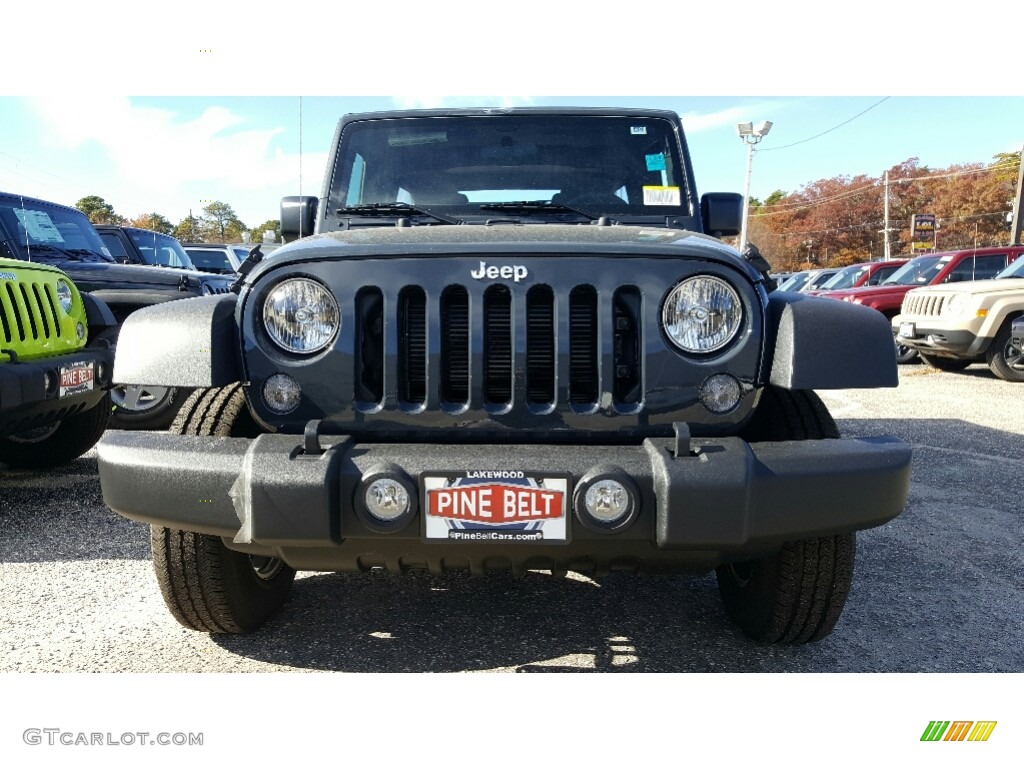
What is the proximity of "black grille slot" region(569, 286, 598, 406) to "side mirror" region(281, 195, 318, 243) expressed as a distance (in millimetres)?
1543

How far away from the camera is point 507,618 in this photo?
2734 mm

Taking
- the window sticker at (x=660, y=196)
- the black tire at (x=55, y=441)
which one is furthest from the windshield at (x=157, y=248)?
the window sticker at (x=660, y=196)

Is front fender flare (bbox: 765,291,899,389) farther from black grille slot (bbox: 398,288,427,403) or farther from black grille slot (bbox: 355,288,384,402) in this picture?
black grille slot (bbox: 355,288,384,402)

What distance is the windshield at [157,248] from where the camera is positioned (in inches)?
365

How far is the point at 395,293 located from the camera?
2043 mm

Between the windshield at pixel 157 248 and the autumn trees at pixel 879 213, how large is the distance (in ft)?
147

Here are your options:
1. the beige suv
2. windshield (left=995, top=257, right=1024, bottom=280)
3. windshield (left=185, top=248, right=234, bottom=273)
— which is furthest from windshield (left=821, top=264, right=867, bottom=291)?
windshield (left=185, top=248, right=234, bottom=273)

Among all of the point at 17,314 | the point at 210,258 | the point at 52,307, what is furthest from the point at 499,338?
the point at 210,258

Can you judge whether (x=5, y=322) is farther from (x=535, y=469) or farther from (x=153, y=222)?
(x=153, y=222)

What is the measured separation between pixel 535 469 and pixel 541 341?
1.33 ft

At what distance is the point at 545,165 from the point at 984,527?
2855mm

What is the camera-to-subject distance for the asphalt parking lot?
244 cm

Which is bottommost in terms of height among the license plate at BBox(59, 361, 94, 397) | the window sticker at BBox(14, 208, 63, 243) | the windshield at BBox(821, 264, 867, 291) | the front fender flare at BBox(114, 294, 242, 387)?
the license plate at BBox(59, 361, 94, 397)

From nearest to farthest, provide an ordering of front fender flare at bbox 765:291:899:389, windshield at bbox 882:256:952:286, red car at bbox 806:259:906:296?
front fender flare at bbox 765:291:899:389 < windshield at bbox 882:256:952:286 < red car at bbox 806:259:906:296
